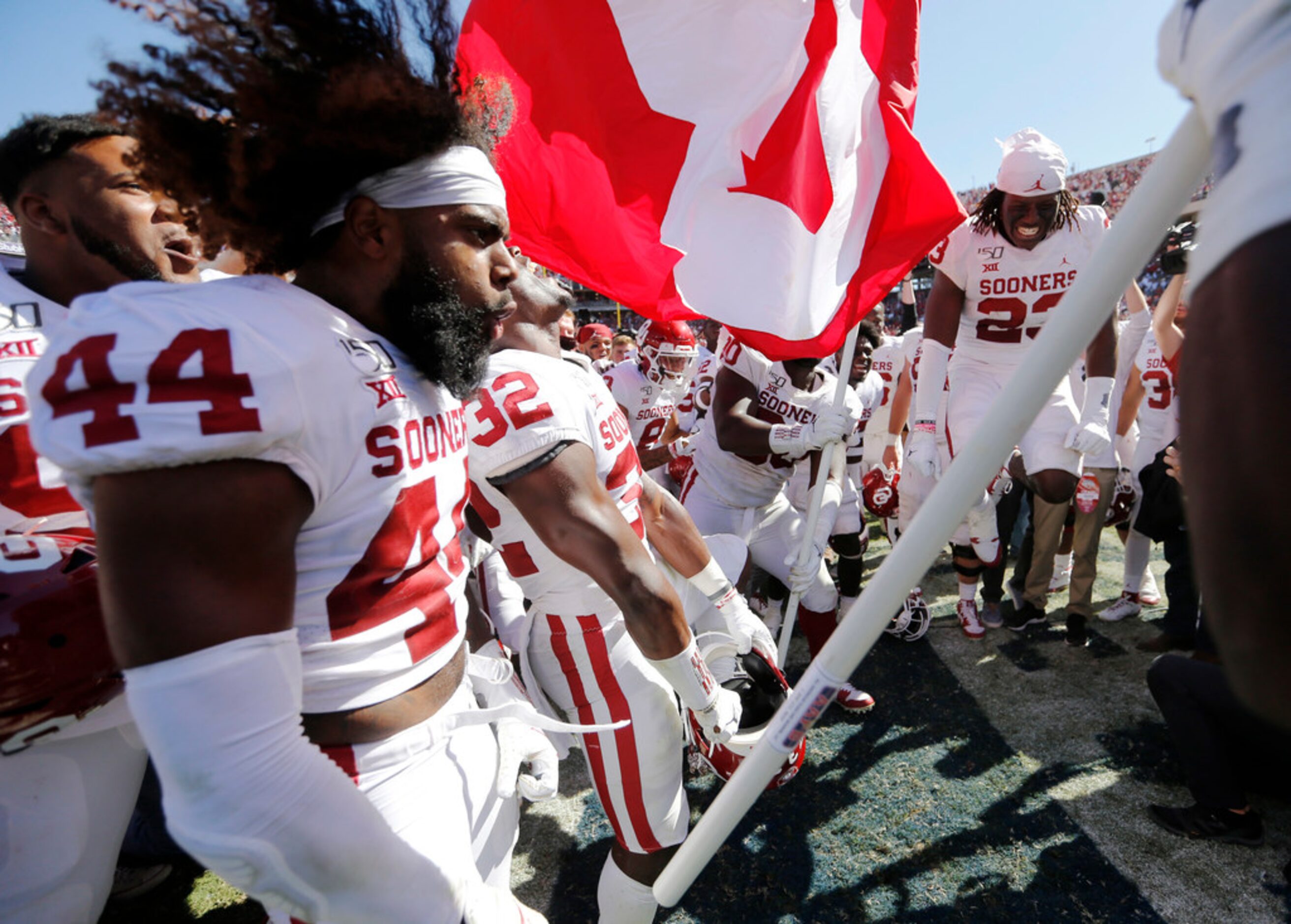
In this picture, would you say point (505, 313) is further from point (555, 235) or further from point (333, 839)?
point (555, 235)

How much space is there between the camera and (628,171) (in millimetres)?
2686

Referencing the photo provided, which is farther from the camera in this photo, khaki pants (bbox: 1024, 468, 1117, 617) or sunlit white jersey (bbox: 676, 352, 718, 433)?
sunlit white jersey (bbox: 676, 352, 718, 433)

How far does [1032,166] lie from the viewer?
149 inches

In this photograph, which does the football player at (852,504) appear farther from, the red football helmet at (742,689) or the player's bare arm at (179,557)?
the player's bare arm at (179,557)

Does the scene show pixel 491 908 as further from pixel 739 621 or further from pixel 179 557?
pixel 739 621

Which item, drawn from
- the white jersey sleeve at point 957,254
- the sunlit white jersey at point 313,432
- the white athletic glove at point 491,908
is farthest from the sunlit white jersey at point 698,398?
the white athletic glove at point 491,908

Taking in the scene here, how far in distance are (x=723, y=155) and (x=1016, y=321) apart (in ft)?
8.77

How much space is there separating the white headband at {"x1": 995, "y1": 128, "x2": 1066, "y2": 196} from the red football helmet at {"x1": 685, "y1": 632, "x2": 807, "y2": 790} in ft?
10.3

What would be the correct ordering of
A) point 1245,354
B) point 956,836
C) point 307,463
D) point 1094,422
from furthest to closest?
1. point 1094,422
2. point 956,836
3. point 307,463
4. point 1245,354

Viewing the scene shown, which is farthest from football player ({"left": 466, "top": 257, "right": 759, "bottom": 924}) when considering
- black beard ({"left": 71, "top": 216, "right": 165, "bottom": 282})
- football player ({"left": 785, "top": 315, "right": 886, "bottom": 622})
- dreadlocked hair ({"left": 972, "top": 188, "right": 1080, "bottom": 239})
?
dreadlocked hair ({"left": 972, "top": 188, "right": 1080, "bottom": 239})

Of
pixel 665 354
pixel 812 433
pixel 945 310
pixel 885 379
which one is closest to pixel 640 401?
pixel 665 354

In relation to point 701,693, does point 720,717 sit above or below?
below

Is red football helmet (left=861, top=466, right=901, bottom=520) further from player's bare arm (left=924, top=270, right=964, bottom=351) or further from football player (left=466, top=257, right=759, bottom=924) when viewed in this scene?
football player (left=466, top=257, right=759, bottom=924)

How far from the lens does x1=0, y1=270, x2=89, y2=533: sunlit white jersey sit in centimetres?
173
